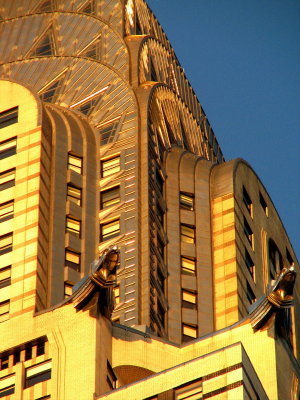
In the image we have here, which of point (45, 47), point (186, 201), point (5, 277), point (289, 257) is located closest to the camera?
point (5, 277)

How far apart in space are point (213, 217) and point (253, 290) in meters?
7.07

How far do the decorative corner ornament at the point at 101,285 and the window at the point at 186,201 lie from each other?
28.5m

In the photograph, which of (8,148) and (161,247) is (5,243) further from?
(161,247)

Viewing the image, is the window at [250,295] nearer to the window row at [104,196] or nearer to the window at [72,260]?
the window row at [104,196]

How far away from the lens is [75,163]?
138 meters

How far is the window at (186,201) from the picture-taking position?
5536 inches

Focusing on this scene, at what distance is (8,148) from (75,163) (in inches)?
246

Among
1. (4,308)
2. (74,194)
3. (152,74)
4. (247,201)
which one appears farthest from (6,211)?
(152,74)

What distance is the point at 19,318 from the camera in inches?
4584

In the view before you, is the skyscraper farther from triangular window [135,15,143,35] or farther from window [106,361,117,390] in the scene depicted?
triangular window [135,15,143,35]

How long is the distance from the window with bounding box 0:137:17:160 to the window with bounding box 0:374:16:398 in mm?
26115

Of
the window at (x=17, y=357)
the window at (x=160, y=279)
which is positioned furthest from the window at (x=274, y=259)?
the window at (x=17, y=357)

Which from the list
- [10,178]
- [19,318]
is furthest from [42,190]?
[19,318]

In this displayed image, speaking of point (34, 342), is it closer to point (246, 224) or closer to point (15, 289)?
point (15, 289)
